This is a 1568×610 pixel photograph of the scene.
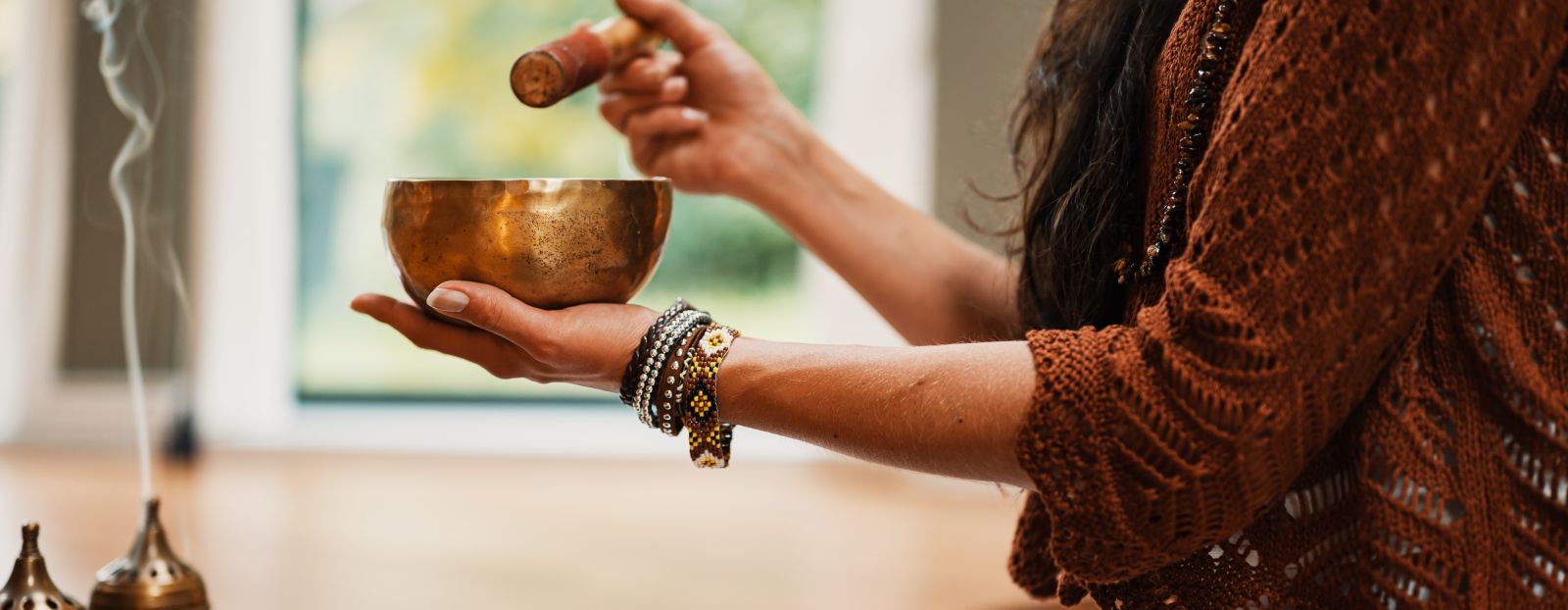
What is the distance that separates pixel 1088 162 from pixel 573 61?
0.38 meters

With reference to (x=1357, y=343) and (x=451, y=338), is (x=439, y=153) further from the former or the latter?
(x=1357, y=343)

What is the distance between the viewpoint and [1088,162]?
96 cm

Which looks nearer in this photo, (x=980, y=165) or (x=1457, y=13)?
(x=1457, y=13)

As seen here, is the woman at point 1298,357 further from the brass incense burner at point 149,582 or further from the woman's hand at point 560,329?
the brass incense burner at point 149,582

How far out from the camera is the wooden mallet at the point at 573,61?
3.24 ft

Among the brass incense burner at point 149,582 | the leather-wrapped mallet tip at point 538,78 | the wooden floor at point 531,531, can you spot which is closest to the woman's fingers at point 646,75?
the leather-wrapped mallet tip at point 538,78

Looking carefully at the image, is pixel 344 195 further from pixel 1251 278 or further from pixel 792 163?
pixel 1251 278

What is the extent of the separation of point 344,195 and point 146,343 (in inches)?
31.7

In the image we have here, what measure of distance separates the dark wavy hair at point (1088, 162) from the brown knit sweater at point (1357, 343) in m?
0.18

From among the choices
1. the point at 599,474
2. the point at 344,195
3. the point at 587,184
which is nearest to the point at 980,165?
the point at 599,474

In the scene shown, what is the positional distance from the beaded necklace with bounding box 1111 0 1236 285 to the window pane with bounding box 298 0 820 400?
278 centimetres

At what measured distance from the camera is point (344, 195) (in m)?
3.73

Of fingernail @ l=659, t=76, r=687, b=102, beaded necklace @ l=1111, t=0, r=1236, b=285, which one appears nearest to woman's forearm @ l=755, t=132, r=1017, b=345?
fingernail @ l=659, t=76, r=687, b=102

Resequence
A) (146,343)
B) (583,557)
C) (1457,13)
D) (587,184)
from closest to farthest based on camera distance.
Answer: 1. (1457,13)
2. (587,184)
3. (583,557)
4. (146,343)
